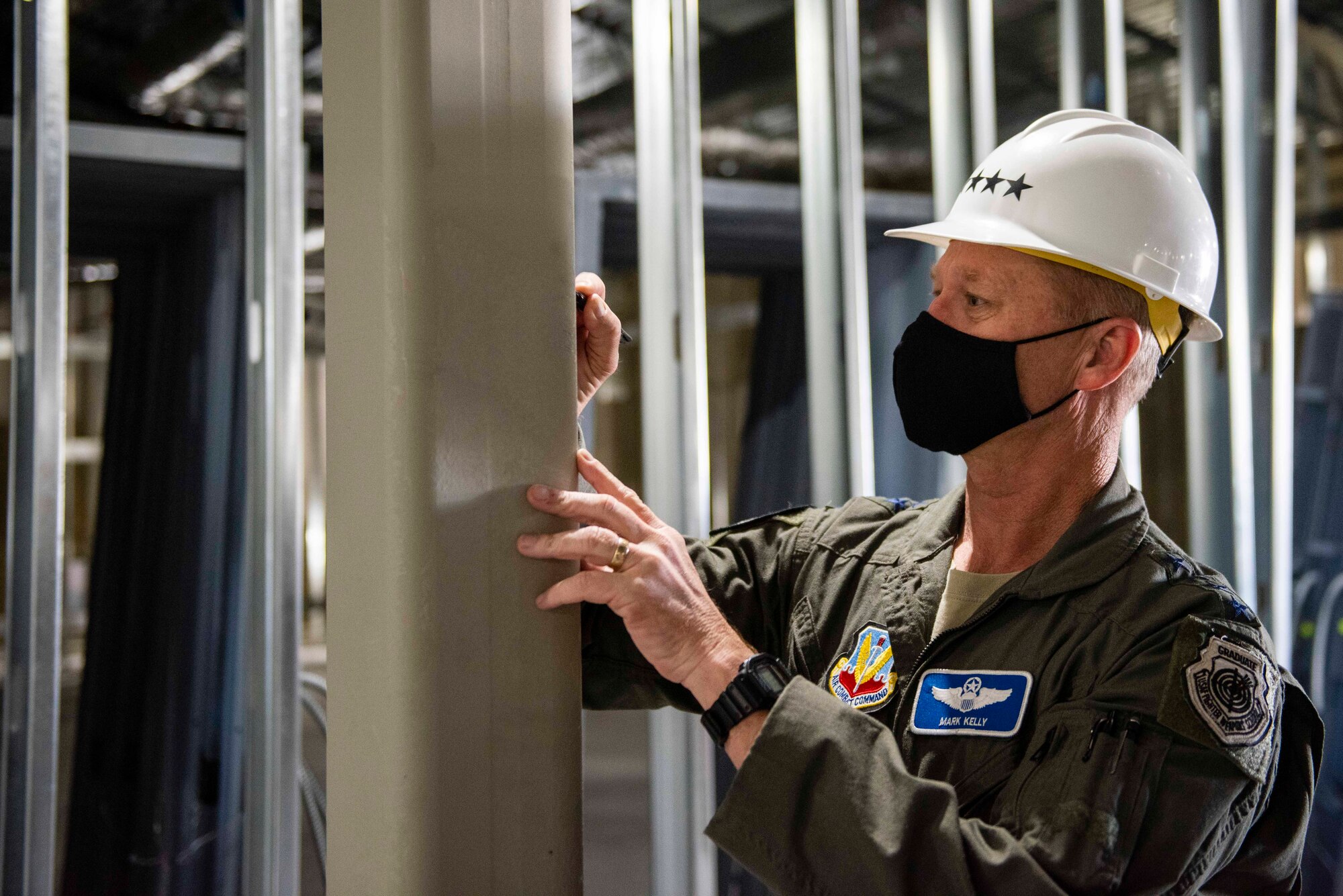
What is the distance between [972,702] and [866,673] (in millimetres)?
151

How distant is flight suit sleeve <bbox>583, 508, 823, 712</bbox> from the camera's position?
1.24 metres

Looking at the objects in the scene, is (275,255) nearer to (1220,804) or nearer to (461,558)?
(461,558)

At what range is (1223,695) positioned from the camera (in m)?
1.01

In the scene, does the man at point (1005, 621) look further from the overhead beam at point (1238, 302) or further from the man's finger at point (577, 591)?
the overhead beam at point (1238, 302)

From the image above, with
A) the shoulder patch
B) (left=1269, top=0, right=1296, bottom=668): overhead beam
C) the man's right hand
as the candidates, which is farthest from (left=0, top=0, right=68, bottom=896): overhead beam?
(left=1269, top=0, right=1296, bottom=668): overhead beam

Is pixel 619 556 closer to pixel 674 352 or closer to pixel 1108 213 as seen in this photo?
pixel 1108 213

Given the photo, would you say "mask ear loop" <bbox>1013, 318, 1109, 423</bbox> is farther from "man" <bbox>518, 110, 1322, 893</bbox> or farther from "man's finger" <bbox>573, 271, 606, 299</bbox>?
"man's finger" <bbox>573, 271, 606, 299</bbox>

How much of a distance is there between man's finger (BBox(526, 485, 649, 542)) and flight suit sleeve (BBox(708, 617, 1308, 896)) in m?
0.21

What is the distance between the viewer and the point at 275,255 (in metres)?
2.72

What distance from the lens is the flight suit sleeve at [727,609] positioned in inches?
48.8

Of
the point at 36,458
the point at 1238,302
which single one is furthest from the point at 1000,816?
the point at 1238,302

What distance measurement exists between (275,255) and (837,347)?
1.42m

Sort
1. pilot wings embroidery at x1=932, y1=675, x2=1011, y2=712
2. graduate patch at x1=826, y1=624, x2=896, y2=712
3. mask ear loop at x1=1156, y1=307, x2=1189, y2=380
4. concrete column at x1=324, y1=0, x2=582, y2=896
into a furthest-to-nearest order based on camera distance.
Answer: mask ear loop at x1=1156, y1=307, x2=1189, y2=380 < graduate patch at x1=826, y1=624, x2=896, y2=712 < pilot wings embroidery at x1=932, y1=675, x2=1011, y2=712 < concrete column at x1=324, y1=0, x2=582, y2=896

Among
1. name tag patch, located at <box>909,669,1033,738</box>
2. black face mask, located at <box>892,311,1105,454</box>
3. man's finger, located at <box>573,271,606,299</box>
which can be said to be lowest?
name tag patch, located at <box>909,669,1033,738</box>
